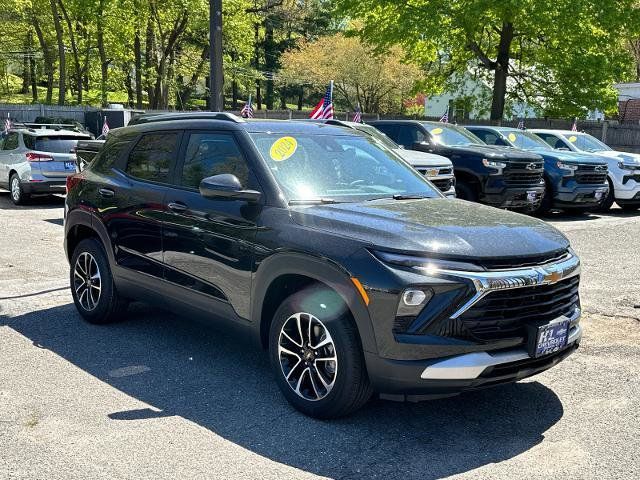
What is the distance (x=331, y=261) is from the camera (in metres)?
3.91

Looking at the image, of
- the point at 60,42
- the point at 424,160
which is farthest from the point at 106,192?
the point at 60,42

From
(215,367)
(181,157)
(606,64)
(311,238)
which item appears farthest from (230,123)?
(606,64)

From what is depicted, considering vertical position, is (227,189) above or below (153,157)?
below

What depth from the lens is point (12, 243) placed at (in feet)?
33.4

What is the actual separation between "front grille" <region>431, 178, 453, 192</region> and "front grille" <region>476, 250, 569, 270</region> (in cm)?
727

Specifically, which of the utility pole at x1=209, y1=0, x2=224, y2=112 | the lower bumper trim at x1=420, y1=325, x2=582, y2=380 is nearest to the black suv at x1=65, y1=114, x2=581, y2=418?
the lower bumper trim at x1=420, y1=325, x2=582, y2=380

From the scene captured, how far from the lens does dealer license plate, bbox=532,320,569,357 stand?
12.6 feet

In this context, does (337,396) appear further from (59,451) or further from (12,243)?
(12,243)

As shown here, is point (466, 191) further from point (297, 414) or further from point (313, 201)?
point (297, 414)

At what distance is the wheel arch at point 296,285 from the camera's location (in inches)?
148

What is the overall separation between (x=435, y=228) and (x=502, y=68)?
25724 mm

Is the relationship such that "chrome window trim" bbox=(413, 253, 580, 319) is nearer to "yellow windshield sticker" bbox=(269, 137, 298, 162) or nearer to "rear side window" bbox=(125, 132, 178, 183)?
"yellow windshield sticker" bbox=(269, 137, 298, 162)

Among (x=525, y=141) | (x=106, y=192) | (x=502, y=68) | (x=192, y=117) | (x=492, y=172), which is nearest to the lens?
(x=192, y=117)

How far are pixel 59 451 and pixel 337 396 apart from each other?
61.7 inches
